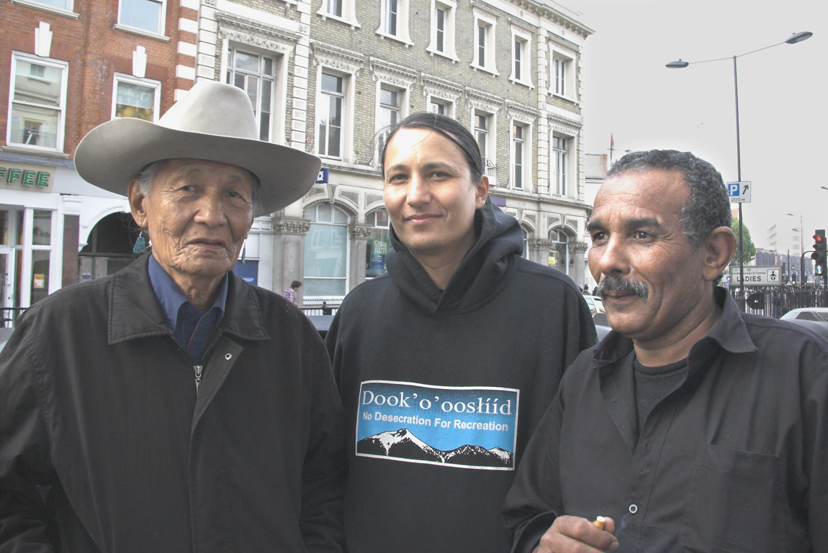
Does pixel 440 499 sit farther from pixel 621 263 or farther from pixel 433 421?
pixel 621 263

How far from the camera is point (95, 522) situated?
1566 mm

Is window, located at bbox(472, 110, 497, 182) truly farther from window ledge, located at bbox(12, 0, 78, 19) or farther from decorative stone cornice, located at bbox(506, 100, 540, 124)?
window ledge, located at bbox(12, 0, 78, 19)

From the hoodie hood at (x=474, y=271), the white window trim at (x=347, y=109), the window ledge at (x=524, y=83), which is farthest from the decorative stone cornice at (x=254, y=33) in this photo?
the hoodie hood at (x=474, y=271)

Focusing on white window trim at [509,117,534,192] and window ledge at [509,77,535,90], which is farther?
white window trim at [509,117,534,192]

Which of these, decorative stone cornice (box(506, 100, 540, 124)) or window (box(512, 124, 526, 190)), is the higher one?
decorative stone cornice (box(506, 100, 540, 124))

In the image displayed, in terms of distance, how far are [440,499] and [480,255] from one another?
91 centimetres

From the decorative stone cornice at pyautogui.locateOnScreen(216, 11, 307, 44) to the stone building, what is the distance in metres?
0.03

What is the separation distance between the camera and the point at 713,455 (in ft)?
4.75

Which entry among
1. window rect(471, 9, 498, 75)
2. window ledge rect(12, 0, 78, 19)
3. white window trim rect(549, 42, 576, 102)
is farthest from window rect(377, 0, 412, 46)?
window ledge rect(12, 0, 78, 19)

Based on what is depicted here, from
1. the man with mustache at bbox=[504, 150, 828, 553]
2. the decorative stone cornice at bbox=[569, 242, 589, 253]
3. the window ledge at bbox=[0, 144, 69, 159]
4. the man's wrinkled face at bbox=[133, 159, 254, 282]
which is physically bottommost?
the man with mustache at bbox=[504, 150, 828, 553]

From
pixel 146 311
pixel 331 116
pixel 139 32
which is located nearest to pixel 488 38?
pixel 331 116

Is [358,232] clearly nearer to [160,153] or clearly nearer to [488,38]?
[488,38]

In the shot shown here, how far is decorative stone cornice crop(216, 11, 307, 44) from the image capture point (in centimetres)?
1511

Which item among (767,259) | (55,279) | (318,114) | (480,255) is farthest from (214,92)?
(767,259)
